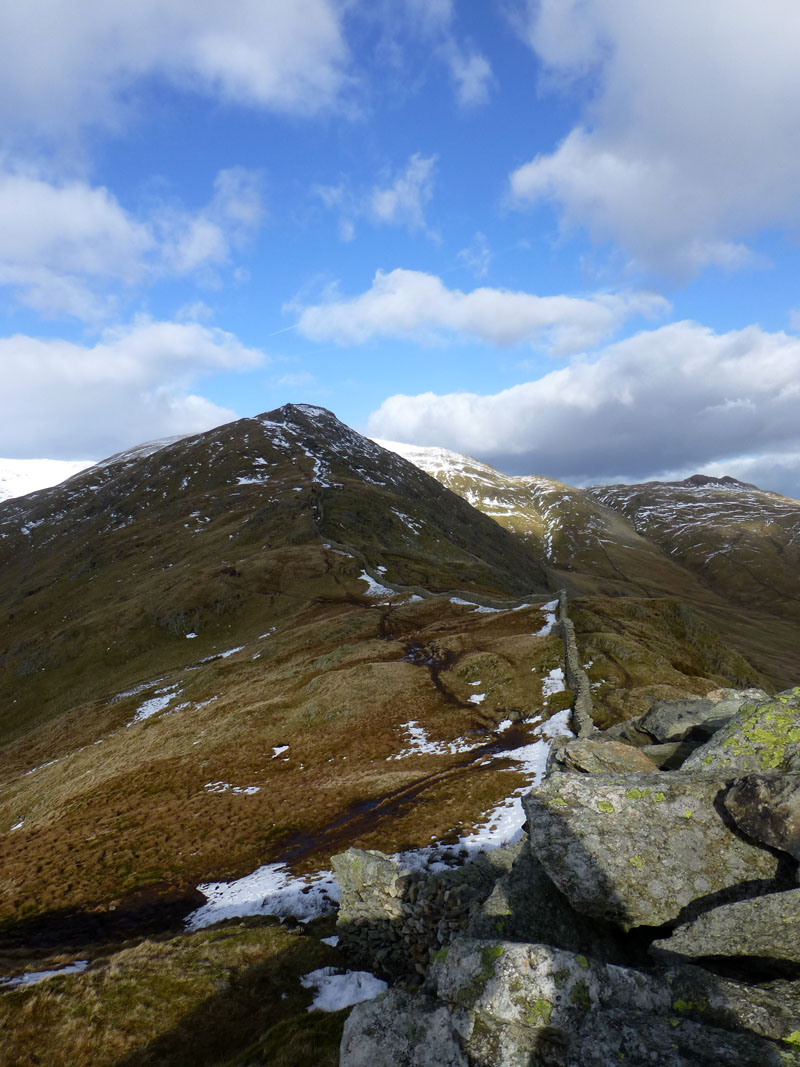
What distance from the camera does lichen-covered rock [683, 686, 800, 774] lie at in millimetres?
11047

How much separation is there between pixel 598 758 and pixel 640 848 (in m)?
4.88

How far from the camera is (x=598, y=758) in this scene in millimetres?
14219

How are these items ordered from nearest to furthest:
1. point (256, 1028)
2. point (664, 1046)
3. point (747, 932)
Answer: point (664, 1046)
point (747, 932)
point (256, 1028)

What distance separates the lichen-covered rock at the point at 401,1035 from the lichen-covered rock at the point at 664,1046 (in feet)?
5.74

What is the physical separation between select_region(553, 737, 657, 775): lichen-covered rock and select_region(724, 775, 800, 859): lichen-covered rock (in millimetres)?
4207

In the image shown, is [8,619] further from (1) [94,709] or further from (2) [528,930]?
(2) [528,930]

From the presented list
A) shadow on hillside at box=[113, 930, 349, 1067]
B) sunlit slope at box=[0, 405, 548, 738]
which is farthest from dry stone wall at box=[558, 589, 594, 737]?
sunlit slope at box=[0, 405, 548, 738]

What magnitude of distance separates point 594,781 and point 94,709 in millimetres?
70442

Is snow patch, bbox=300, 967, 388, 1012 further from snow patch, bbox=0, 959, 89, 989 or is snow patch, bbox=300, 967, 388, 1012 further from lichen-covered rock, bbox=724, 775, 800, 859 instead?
lichen-covered rock, bbox=724, 775, 800, 859

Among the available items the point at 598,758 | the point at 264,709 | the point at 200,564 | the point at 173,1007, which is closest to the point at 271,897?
the point at 173,1007

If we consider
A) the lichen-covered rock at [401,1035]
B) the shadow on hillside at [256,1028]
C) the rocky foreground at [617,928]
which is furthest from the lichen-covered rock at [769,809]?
the shadow on hillside at [256,1028]

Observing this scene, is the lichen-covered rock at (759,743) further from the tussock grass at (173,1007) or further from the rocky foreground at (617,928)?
the tussock grass at (173,1007)

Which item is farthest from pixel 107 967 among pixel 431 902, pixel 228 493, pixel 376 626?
pixel 228 493

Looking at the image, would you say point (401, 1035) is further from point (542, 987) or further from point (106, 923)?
point (106, 923)
